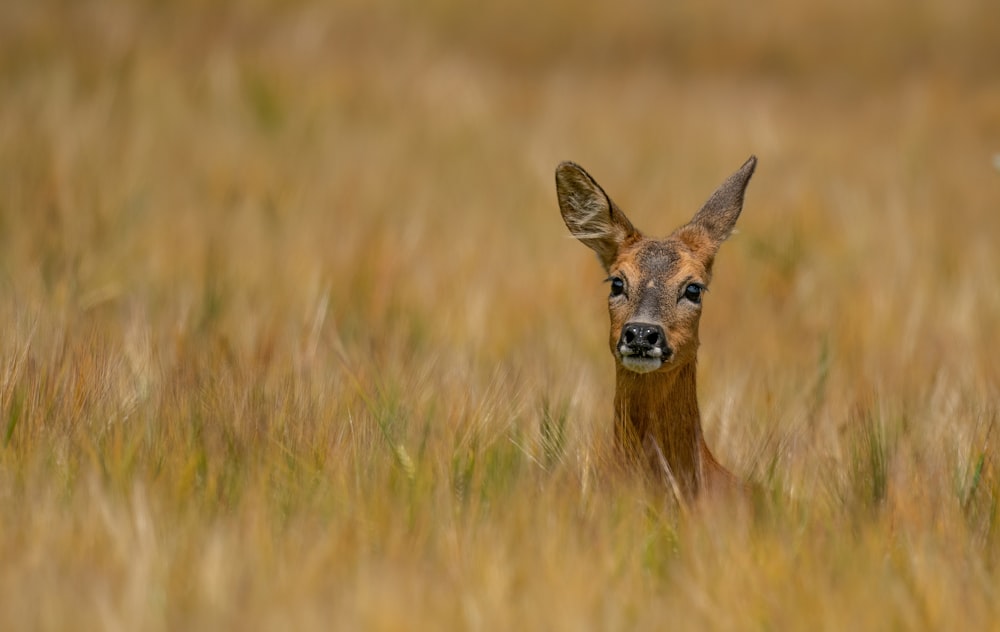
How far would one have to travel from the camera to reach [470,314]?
6.18 metres

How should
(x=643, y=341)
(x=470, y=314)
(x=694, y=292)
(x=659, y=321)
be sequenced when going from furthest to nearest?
(x=470, y=314)
(x=694, y=292)
(x=659, y=321)
(x=643, y=341)

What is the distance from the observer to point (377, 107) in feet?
31.1

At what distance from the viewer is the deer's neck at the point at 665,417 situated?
431cm

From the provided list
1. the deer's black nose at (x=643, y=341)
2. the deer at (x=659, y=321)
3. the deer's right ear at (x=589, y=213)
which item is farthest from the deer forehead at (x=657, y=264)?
the deer's black nose at (x=643, y=341)

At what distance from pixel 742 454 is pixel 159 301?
2845 millimetres

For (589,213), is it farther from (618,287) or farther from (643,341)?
(643,341)

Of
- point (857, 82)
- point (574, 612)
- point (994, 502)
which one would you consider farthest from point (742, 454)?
point (857, 82)

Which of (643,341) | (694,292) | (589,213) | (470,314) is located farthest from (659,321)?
(470,314)

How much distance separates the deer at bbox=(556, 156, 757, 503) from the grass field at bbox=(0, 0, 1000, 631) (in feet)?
0.55

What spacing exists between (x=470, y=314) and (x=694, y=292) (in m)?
1.75

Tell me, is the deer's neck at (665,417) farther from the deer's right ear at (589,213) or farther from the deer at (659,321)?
the deer's right ear at (589,213)

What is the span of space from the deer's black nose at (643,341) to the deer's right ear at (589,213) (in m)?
0.61

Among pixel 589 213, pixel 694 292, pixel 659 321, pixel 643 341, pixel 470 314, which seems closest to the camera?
pixel 643 341

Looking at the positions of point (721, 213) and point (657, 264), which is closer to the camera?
point (657, 264)
